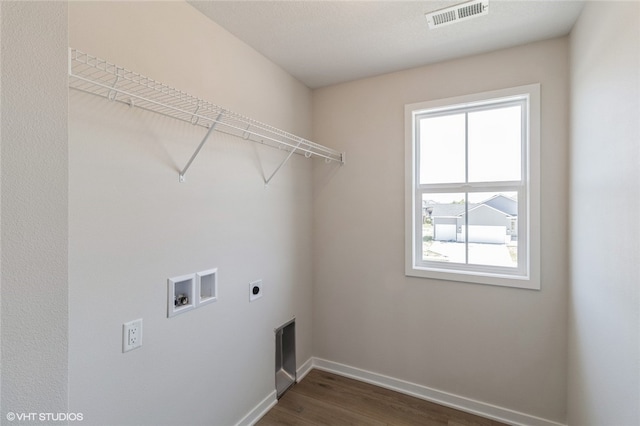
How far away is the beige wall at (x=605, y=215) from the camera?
3.53 ft

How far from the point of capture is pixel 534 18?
1686mm

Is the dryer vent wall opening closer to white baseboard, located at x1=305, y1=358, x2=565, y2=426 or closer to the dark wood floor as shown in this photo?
the dark wood floor

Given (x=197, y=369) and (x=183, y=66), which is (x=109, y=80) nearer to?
(x=183, y=66)

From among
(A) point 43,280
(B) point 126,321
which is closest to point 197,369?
(B) point 126,321

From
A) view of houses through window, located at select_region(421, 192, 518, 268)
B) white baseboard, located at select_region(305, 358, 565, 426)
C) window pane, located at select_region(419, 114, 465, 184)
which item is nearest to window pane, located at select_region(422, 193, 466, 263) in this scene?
view of houses through window, located at select_region(421, 192, 518, 268)

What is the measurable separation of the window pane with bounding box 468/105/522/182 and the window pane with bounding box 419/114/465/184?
0.07 m

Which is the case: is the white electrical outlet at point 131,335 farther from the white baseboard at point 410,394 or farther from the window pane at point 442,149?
the window pane at point 442,149

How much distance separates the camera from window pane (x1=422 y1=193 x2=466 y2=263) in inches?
89.1

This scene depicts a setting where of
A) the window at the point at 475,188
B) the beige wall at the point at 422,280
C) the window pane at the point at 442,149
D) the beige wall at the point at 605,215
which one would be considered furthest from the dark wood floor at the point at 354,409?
the window pane at the point at 442,149

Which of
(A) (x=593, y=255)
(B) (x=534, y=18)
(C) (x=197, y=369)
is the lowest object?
(C) (x=197, y=369)

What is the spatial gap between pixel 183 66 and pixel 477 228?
2.24m

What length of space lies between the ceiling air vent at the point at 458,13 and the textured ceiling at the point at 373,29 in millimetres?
34

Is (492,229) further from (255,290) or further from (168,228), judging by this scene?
(168,228)

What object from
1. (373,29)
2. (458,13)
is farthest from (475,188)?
(373,29)
